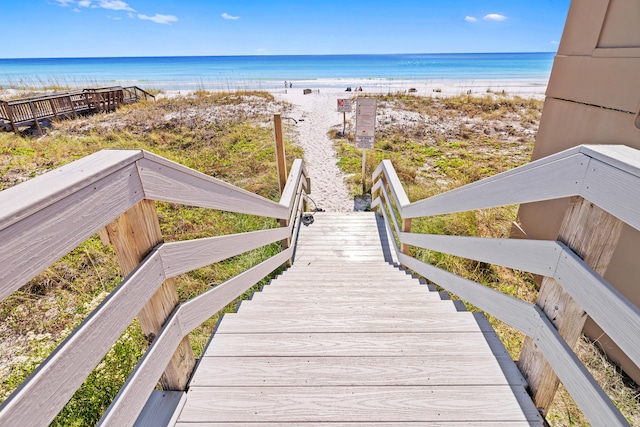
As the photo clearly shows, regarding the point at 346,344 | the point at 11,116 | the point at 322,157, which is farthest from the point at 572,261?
the point at 11,116

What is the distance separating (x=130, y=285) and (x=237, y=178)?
7.39m

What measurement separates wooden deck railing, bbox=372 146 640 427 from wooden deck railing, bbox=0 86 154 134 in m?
16.4

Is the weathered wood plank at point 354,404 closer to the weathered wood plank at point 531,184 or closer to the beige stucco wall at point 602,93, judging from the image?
the weathered wood plank at point 531,184

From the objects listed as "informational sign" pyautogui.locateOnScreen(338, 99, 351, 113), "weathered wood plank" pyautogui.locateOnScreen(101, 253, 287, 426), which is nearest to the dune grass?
"weathered wood plank" pyautogui.locateOnScreen(101, 253, 287, 426)

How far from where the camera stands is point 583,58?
3260 millimetres

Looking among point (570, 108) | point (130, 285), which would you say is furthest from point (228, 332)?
point (570, 108)

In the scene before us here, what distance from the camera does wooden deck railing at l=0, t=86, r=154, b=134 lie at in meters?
12.1

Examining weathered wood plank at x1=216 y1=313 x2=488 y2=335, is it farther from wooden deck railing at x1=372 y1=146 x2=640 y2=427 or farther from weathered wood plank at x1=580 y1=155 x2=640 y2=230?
weathered wood plank at x1=580 y1=155 x2=640 y2=230

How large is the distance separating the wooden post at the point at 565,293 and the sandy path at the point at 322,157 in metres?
6.02

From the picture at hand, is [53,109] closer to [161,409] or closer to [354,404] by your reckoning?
[161,409]

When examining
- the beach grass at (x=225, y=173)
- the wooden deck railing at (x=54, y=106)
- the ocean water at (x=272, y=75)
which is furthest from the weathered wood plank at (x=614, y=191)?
the ocean water at (x=272, y=75)

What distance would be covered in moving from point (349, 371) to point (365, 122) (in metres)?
6.78

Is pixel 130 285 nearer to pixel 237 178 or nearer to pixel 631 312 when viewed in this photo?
pixel 631 312

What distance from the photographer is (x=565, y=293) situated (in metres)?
1.19
